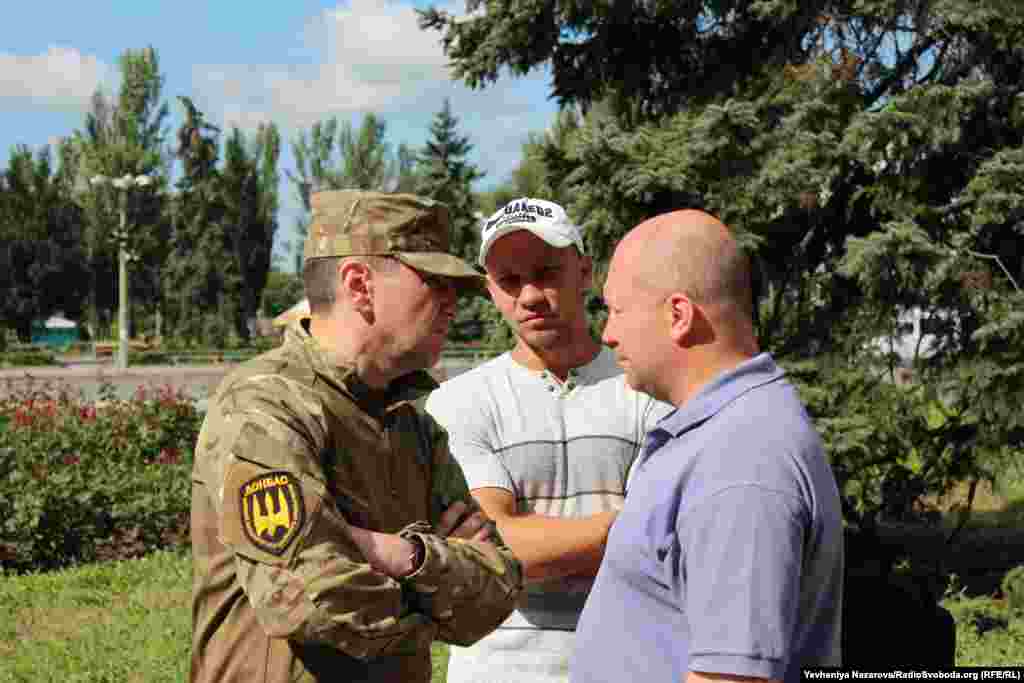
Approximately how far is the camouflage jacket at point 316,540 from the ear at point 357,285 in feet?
0.40

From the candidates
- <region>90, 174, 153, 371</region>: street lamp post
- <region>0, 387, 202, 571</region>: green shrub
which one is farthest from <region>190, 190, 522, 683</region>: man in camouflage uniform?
<region>90, 174, 153, 371</region>: street lamp post

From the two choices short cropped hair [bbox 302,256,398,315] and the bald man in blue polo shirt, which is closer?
the bald man in blue polo shirt

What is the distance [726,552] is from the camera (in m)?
1.69

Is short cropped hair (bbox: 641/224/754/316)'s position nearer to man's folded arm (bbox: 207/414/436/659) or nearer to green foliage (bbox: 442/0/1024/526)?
man's folded arm (bbox: 207/414/436/659)

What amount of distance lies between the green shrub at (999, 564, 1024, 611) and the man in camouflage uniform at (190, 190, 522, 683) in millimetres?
5983

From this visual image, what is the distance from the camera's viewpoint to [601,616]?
6.58 feet

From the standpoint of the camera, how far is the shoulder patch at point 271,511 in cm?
191

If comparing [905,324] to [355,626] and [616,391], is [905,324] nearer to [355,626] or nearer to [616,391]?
[616,391]

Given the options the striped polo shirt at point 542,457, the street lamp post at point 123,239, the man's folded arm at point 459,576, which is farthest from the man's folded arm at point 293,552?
the street lamp post at point 123,239

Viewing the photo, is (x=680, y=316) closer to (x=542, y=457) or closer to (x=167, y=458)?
(x=542, y=457)

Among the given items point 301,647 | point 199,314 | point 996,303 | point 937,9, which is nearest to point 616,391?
point 301,647

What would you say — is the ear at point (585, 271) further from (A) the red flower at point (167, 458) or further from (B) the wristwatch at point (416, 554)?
(A) the red flower at point (167, 458)

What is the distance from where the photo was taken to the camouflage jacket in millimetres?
1909

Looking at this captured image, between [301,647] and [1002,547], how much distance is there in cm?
915
